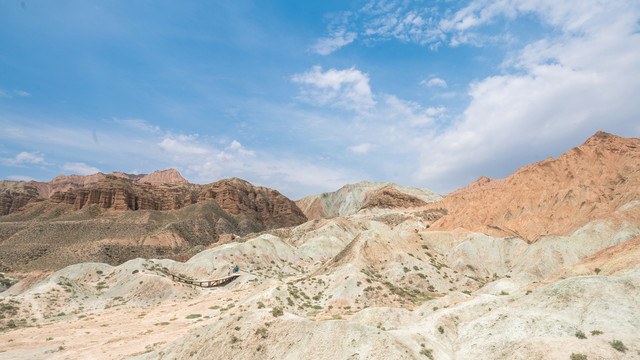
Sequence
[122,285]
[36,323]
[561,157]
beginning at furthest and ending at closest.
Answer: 1. [561,157]
2. [122,285]
3. [36,323]

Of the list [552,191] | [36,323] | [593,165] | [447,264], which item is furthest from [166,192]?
[593,165]

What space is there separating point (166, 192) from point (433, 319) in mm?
132434

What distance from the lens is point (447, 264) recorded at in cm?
4984

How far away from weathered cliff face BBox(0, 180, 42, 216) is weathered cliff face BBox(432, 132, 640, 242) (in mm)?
158089

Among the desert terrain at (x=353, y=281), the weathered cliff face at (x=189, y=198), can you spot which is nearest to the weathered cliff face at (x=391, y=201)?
the weathered cliff face at (x=189, y=198)

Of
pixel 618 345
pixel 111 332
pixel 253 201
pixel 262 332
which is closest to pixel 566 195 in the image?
pixel 618 345

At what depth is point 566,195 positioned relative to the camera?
63.6 metres

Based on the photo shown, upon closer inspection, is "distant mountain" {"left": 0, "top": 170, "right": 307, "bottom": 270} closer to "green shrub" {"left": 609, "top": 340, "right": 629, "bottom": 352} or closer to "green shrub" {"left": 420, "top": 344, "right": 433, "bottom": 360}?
"green shrub" {"left": 420, "top": 344, "right": 433, "bottom": 360}

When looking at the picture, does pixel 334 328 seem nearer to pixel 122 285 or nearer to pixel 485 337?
pixel 485 337

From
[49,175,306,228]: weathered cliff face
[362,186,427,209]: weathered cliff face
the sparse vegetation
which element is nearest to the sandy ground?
the sparse vegetation

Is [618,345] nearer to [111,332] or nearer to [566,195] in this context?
[111,332]

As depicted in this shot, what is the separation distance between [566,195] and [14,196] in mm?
197654

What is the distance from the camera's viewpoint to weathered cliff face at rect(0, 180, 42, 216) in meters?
136

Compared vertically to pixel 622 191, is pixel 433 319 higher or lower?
lower
